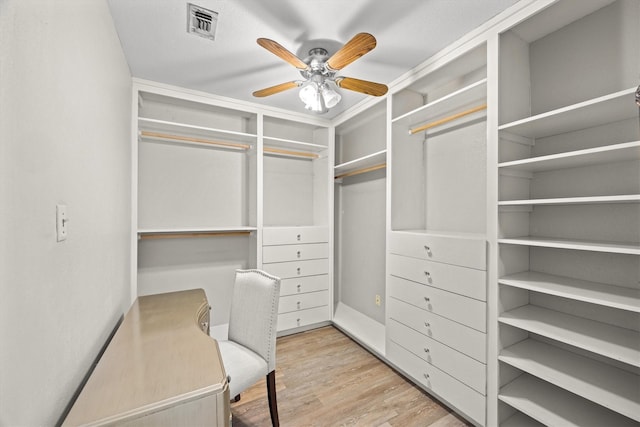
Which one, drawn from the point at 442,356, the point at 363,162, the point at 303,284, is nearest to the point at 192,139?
the point at 363,162

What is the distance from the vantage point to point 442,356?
1.91m

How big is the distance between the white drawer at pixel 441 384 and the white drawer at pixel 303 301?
3.38ft

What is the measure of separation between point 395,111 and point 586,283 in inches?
69.5

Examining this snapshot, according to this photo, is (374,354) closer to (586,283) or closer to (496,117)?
(586,283)

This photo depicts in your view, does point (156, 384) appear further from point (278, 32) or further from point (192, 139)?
point (192, 139)

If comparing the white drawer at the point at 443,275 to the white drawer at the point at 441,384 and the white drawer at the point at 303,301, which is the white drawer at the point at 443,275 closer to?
the white drawer at the point at 441,384

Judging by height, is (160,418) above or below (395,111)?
below

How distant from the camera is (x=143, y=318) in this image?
1.68m

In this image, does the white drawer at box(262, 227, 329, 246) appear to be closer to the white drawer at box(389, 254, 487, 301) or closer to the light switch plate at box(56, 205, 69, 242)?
the white drawer at box(389, 254, 487, 301)

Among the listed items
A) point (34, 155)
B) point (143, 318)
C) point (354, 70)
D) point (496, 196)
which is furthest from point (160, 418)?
point (354, 70)

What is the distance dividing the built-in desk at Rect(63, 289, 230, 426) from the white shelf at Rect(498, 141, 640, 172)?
5.85 ft

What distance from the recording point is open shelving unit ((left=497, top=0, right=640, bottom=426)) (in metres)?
1.30

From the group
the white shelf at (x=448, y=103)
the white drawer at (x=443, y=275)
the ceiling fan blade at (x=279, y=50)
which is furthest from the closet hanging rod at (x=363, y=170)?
the ceiling fan blade at (x=279, y=50)

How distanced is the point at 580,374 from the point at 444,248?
0.90m
